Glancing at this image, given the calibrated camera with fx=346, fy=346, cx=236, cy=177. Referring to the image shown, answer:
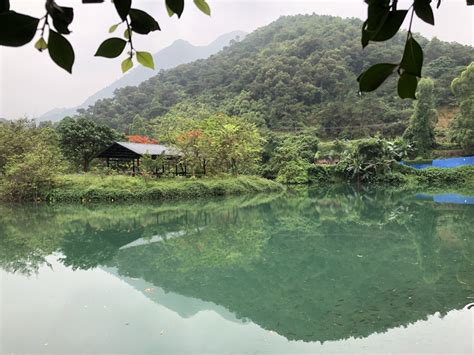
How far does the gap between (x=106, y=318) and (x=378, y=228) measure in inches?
257

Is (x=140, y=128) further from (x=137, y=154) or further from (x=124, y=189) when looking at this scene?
(x=124, y=189)

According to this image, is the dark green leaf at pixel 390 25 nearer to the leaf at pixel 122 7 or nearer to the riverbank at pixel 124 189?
the leaf at pixel 122 7

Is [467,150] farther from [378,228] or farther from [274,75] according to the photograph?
[274,75]

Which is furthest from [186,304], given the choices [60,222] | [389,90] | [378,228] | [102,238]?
[389,90]

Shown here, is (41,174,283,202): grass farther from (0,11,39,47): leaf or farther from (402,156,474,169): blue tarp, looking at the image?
(402,156,474,169): blue tarp

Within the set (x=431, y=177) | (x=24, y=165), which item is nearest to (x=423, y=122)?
(x=431, y=177)

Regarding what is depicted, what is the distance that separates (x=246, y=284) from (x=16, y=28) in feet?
15.0

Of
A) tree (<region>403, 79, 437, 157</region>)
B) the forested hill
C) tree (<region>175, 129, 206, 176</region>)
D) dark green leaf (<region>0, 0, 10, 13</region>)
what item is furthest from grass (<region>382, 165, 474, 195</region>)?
dark green leaf (<region>0, 0, 10, 13</region>)

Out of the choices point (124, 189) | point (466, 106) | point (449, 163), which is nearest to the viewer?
point (124, 189)

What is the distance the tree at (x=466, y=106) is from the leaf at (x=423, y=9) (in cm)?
2317

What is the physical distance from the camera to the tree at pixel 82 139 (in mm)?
17391

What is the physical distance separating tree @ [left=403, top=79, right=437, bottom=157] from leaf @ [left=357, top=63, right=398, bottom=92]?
78.2 ft

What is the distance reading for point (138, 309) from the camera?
12.4 feet

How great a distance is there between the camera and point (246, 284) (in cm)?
457
